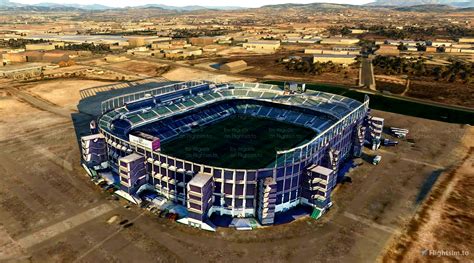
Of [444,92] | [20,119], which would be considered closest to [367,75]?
[444,92]

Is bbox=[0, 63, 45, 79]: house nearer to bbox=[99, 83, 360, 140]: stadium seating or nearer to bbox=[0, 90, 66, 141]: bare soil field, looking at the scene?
bbox=[0, 90, 66, 141]: bare soil field

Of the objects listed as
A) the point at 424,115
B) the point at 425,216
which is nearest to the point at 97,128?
the point at 425,216

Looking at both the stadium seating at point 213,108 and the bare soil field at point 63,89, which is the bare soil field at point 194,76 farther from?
the stadium seating at point 213,108

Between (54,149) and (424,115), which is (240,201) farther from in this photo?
(424,115)

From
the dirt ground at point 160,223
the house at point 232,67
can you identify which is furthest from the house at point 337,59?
the dirt ground at point 160,223

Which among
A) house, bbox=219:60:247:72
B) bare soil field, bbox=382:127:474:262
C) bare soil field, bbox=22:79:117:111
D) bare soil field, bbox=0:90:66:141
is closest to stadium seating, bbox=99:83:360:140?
bare soil field, bbox=0:90:66:141

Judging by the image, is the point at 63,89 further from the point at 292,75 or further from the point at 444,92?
the point at 444,92

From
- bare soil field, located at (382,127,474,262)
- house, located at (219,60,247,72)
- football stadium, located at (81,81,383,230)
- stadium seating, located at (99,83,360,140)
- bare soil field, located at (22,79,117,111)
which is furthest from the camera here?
house, located at (219,60,247,72)
